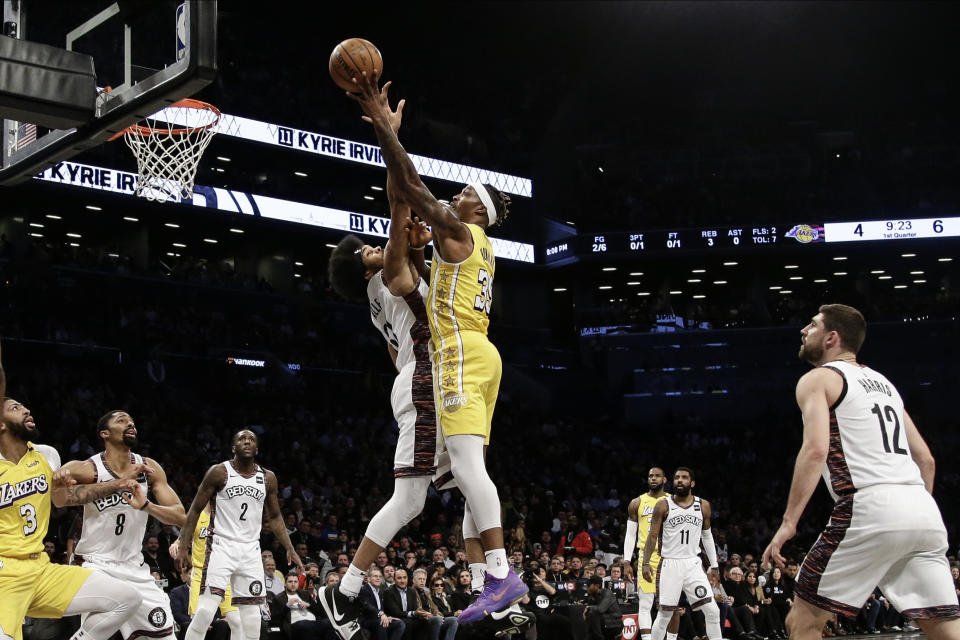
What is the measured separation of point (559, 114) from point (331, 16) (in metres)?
9.17

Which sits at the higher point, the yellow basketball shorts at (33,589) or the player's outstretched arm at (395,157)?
the player's outstretched arm at (395,157)

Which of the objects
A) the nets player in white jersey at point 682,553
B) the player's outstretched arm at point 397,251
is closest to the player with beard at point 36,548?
the player's outstretched arm at point 397,251

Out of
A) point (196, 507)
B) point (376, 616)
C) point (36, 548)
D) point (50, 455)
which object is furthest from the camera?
point (376, 616)

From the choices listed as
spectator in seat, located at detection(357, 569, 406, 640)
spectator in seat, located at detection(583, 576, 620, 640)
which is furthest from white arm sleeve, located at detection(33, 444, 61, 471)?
spectator in seat, located at detection(583, 576, 620, 640)

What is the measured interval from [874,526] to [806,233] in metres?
31.9

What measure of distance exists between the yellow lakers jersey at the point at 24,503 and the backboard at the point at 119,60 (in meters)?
2.25

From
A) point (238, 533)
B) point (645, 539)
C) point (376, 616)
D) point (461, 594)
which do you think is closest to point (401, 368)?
point (238, 533)

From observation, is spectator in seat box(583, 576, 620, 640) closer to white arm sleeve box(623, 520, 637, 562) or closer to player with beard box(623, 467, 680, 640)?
player with beard box(623, 467, 680, 640)

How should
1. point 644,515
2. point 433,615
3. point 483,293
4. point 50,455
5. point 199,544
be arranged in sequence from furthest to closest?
point 644,515
point 433,615
point 199,544
point 50,455
point 483,293

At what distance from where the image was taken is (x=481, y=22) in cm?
3931

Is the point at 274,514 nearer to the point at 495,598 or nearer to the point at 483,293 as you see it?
the point at 483,293

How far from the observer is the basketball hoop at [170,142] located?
450 inches

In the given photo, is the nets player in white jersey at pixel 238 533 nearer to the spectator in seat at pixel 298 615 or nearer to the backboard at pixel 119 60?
the spectator in seat at pixel 298 615

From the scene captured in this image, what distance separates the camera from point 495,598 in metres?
6.16
